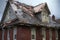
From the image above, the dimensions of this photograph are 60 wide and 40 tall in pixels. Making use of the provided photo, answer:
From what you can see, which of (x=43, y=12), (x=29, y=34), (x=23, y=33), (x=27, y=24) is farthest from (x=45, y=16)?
(x=23, y=33)

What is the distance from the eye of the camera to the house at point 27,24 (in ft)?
80.8

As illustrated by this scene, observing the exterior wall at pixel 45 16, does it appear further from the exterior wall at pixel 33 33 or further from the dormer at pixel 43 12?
the exterior wall at pixel 33 33

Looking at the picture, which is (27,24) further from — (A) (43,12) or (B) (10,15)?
(A) (43,12)

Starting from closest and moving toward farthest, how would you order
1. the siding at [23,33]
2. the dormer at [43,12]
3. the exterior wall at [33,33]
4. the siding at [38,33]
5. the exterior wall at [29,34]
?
the siding at [23,33] → the exterior wall at [29,34] → the exterior wall at [33,33] → the siding at [38,33] → the dormer at [43,12]

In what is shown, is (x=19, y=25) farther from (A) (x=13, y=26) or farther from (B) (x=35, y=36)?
(B) (x=35, y=36)

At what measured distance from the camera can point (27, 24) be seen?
24.7m

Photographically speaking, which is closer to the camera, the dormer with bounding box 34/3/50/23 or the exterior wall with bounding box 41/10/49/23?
the dormer with bounding box 34/3/50/23

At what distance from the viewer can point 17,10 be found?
89.7 ft

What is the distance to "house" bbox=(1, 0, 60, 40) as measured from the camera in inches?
970

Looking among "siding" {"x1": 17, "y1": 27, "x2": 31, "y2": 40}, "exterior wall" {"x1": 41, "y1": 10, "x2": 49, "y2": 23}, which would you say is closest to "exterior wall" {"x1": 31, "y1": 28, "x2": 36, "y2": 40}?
"siding" {"x1": 17, "y1": 27, "x2": 31, "y2": 40}

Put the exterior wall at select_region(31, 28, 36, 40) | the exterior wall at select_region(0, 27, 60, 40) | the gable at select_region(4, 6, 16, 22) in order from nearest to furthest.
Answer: the exterior wall at select_region(0, 27, 60, 40) < the exterior wall at select_region(31, 28, 36, 40) < the gable at select_region(4, 6, 16, 22)

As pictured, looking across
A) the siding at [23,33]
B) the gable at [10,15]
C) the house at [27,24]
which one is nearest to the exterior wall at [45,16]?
the house at [27,24]

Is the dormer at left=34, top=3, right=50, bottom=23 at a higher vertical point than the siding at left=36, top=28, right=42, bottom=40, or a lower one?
higher

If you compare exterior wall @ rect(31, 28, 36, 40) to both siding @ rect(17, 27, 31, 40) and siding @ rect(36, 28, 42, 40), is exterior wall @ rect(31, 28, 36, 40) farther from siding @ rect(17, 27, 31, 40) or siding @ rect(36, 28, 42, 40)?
siding @ rect(17, 27, 31, 40)
